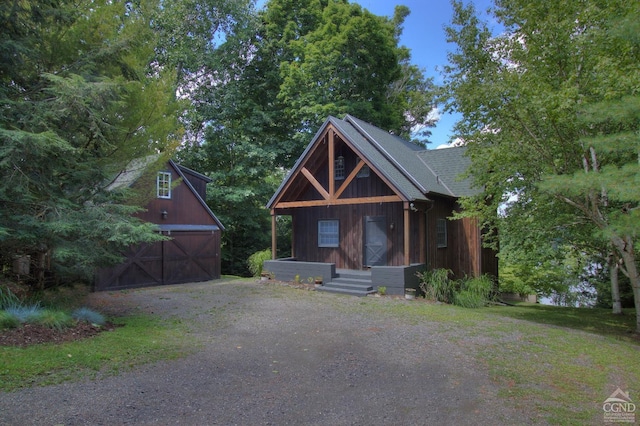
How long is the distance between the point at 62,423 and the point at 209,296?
8.41 m

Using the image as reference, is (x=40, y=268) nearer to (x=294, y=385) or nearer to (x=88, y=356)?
(x=88, y=356)

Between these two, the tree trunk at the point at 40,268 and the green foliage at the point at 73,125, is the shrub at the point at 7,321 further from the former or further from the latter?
the tree trunk at the point at 40,268

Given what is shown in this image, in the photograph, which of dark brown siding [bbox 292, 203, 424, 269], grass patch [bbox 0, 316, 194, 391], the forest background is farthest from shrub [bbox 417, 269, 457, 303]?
grass patch [bbox 0, 316, 194, 391]

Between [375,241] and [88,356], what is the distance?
34.8 feet

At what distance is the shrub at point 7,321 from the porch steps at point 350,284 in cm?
842

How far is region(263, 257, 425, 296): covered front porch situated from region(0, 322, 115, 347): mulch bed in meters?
7.50

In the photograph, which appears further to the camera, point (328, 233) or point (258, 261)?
point (258, 261)

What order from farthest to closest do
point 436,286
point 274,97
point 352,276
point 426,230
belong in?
point 274,97 < point 426,230 < point 352,276 < point 436,286

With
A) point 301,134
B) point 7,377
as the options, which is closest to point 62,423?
point 7,377

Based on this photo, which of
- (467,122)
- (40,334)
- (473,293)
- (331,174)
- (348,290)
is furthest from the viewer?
(331,174)

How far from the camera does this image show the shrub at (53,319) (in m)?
6.48

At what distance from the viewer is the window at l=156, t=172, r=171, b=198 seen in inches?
591

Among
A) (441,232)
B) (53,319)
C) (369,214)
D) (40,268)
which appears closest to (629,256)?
(441,232)

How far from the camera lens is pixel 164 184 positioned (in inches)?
604
